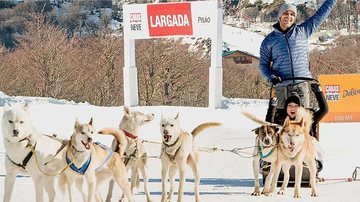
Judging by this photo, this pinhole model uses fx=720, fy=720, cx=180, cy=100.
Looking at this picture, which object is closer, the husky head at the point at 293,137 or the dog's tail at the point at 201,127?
the husky head at the point at 293,137

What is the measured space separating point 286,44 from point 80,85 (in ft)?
110

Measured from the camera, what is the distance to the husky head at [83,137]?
15.1ft

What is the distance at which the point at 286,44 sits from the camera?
6.23 meters

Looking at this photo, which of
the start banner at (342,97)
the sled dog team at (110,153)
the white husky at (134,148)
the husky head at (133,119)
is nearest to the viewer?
the sled dog team at (110,153)

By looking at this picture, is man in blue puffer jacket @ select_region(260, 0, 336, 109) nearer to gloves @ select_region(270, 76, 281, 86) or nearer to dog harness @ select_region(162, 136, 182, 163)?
gloves @ select_region(270, 76, 281, 86)

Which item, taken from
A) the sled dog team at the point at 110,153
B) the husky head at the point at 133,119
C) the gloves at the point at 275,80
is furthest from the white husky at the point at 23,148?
the gloves at the point at 275,80

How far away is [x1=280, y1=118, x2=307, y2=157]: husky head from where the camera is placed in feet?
18.3

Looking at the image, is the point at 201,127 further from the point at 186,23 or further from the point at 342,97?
the point at 186,23

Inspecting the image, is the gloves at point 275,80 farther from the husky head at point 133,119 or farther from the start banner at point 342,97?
the start banner at point 342,97

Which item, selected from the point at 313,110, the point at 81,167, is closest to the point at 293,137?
the point at 313,110

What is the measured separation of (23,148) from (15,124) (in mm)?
180

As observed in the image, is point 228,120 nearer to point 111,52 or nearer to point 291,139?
point 291,139

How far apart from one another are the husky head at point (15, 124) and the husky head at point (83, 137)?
31 centimetres

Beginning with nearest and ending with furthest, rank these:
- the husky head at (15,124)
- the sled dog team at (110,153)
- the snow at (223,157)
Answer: the husky head at (15,124) → the sled dog team at (110,153) → the snow at (223,157)
